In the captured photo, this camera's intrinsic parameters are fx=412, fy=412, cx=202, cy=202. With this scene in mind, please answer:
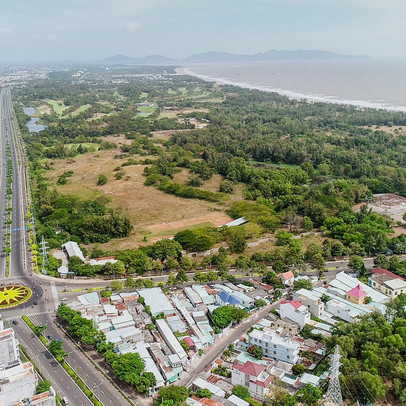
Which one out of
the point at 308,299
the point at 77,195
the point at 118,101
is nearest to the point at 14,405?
the point at 308,299

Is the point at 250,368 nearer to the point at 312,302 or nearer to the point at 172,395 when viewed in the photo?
the point at 172,395

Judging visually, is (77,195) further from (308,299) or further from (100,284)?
(308,299)

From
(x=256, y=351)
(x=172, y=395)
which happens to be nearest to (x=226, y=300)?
(x=256, y=351)

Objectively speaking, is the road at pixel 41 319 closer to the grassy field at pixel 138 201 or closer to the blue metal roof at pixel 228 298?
the grassy field at pixel 138 201

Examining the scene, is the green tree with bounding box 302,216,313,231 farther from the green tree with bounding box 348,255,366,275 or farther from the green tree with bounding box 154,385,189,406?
the green tree with bounding box 154,385,189,406

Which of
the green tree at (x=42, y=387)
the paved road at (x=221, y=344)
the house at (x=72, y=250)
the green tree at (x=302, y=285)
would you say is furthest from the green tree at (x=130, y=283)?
the green tree at (x=302, y=285)

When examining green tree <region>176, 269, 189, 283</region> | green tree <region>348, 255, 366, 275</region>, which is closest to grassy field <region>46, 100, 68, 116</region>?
green tree <region>176, 269, 189, 283</region>

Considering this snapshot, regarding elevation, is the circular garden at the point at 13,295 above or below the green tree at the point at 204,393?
above
